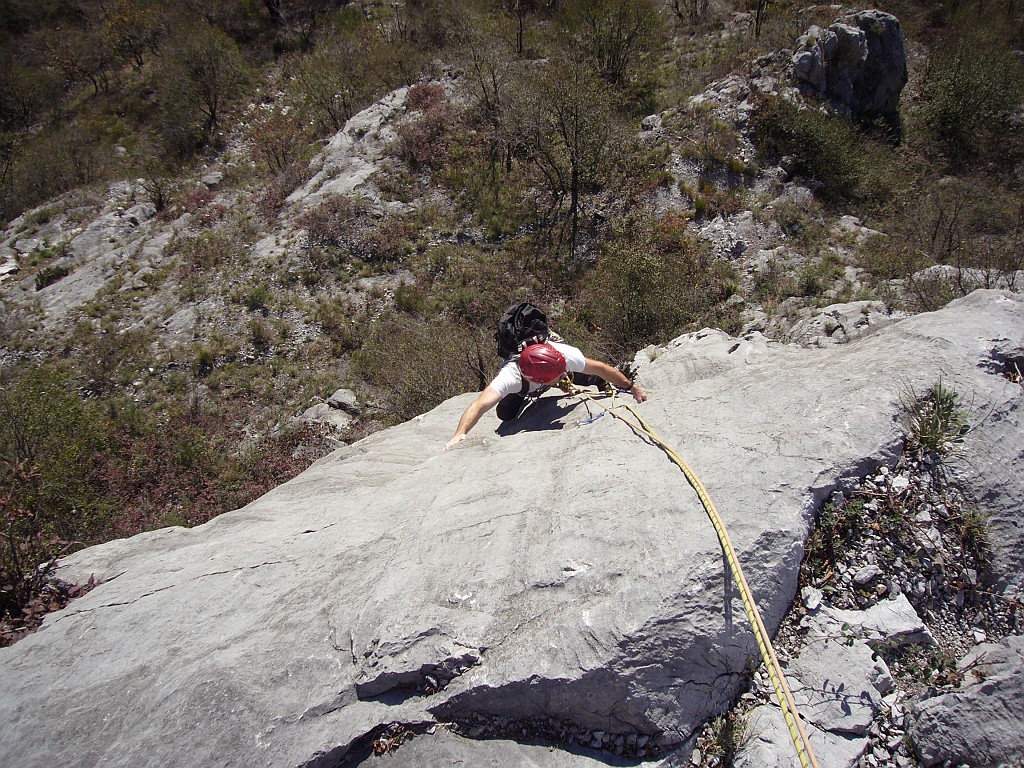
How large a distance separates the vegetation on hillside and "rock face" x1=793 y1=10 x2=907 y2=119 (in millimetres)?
1142

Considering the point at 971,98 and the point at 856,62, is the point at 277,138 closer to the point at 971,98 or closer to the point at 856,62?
the point at 856,62

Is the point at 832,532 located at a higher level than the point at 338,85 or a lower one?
lower

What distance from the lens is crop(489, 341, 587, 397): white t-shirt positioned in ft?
16.9

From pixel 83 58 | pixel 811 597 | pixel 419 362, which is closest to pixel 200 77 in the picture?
pixel 83 58

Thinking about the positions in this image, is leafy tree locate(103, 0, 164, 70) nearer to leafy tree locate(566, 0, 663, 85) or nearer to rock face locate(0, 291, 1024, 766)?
leafy tree locate(566, 0, 663, 85)

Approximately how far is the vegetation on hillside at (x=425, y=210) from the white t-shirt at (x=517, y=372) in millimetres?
4234

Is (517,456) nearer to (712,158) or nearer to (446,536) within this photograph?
(446,536)

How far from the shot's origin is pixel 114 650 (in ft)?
10.1

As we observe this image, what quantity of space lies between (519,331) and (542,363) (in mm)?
610

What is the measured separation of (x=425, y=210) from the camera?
16062 millimetres

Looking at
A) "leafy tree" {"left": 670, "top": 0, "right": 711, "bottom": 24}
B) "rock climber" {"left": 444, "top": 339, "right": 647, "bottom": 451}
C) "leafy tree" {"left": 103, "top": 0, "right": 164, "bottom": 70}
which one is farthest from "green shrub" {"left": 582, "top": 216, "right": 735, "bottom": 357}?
"leafy tree" {"left": 103, "top": 0, "right": 164, "bottom": 70}

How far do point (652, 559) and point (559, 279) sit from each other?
38.8ft

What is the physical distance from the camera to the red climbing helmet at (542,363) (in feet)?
A: 16.4

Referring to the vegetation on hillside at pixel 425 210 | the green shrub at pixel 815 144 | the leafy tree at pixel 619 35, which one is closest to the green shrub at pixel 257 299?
the vegetation on hillside at pixel 425 210
